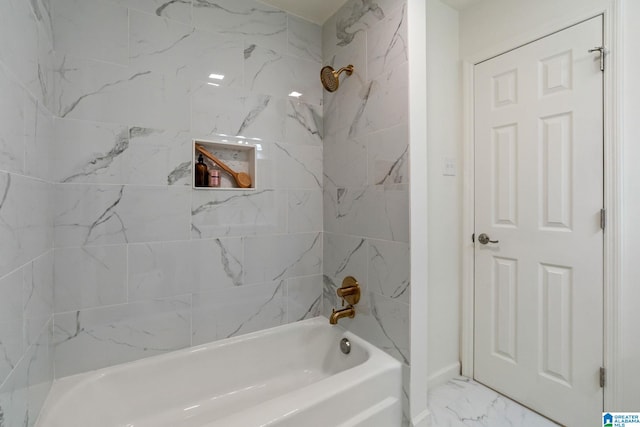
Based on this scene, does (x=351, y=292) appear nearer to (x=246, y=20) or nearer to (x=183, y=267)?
(x=183, y=267)

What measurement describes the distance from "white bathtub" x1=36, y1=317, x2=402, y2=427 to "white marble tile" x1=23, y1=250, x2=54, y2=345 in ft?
1.11

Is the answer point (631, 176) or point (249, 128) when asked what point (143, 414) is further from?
point (631, 176)

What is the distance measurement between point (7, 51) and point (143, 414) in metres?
1.51

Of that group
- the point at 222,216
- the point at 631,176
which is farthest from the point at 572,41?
the point at 222,216

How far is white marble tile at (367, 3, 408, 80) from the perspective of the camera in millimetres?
1323

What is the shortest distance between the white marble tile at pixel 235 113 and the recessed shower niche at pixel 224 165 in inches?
2.5

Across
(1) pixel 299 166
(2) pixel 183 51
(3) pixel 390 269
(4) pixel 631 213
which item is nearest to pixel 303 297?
(3) pixel 390 269

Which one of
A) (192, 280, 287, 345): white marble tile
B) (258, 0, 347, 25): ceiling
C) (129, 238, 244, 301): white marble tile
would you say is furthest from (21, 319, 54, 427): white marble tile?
(258, 0, 347, 25): ceiling

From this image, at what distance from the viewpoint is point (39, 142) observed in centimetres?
101

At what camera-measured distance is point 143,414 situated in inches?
51.1

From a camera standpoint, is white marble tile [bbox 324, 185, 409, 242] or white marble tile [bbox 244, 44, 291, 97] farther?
white marble tile [bbox 244, 44, 291, 97]

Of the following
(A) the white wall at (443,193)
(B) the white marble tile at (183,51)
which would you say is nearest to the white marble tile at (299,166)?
(B) the white marble tile at (183,51)

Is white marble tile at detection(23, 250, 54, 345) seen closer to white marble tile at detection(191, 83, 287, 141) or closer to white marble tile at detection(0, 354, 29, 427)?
white marble tile at detection(0, 354, 29, 427)

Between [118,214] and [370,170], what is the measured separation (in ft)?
4.21
